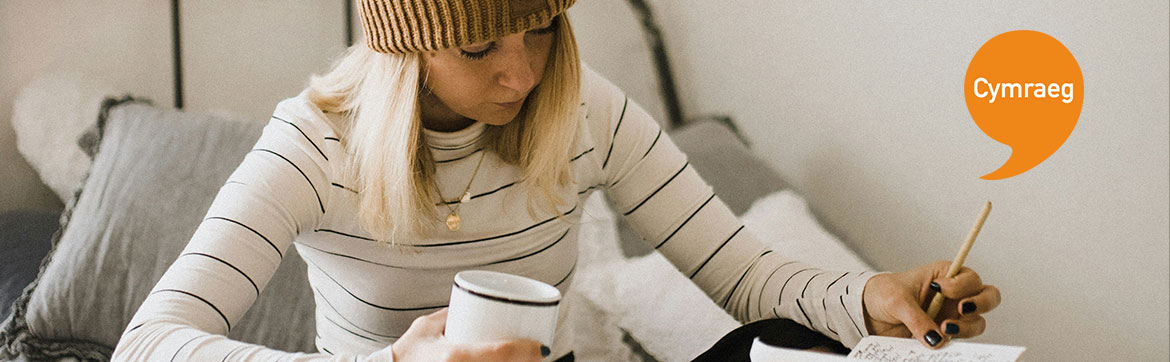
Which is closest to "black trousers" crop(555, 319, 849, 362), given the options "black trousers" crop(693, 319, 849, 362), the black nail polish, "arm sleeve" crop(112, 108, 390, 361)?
"black trousers" crop(693, 319, 849, 362)

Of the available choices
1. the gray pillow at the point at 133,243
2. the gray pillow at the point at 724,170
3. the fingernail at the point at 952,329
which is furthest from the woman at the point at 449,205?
the gray pillow at the point at 724,170

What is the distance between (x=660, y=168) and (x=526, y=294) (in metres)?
0.39

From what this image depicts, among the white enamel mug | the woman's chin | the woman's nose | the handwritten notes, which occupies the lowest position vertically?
the handwritten notes

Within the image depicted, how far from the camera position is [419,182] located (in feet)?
2.90

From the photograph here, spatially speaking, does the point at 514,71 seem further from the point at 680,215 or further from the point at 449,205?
the point at 680,215

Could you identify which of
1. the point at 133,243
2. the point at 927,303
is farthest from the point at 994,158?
the point at 133,243

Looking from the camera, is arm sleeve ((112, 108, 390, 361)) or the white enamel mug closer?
the white enamel mug

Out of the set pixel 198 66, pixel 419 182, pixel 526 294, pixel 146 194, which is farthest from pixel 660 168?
pixel 198 66

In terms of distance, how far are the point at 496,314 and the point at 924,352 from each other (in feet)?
1.26

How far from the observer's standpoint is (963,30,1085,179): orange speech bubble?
3.34ft

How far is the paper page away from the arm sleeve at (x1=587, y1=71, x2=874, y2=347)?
0.61 feet

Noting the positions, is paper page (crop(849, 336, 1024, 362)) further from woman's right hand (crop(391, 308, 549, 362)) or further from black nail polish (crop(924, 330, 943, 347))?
woman's right hand (crop(391, 308, 549, 362))

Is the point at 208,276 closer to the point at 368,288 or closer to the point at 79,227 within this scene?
the point at 368,288

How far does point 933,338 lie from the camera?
74 centimetres
